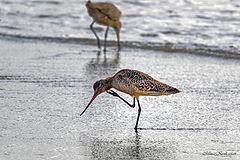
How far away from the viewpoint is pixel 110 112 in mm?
5562

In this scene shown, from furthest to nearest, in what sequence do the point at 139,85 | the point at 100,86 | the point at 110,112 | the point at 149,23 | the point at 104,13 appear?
the point at 149,23 → the point at 104,13 → the point at 110,112 → the point at 100,86 → the point at 139,85

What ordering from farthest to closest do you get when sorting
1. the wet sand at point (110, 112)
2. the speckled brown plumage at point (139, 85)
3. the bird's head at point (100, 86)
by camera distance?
1. the bird's head at point (100, 86)
2. the speckled brown plumage at point (139, 85)
3. the wet sand at point (110, 112)

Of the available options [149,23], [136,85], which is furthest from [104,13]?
[136,85]

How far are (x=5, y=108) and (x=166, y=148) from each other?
1.93 metres

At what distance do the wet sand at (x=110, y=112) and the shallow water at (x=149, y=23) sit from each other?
127 cm

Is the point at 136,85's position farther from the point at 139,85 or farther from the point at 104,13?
the point at 104,13

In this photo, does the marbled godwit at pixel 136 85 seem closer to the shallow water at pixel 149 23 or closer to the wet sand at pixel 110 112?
the wet sand at pixel 110 112

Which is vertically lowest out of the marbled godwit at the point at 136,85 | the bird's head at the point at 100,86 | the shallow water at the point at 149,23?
the shallow water at the point at 149,23

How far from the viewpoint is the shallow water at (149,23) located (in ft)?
32.2

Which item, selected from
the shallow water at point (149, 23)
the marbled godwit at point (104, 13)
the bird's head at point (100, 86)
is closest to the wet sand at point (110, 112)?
the bird's head at point (100, 86)

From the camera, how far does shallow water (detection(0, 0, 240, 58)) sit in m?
9.80

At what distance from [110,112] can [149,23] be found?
6423mm

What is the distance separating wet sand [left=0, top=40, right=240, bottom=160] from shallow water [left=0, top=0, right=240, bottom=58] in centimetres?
127

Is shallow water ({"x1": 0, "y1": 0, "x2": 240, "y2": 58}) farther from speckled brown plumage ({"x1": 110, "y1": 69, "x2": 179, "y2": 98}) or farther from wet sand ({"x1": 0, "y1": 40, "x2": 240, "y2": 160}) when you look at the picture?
speckled brown plumage ({"x1": 110, "y1": 69, "x2": 179, "y2": 98})
